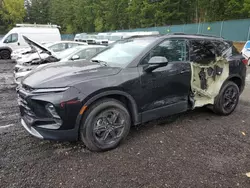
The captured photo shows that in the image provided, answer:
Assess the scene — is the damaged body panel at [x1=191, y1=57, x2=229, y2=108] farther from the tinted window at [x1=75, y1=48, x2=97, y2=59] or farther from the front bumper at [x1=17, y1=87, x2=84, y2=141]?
the tinted window at [x1=75, y1=48, x2=97, y2=59]

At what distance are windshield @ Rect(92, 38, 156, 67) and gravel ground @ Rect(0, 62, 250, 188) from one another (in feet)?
4.29

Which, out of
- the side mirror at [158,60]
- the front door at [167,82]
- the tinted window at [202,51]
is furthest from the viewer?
the tinted window at [202,51]

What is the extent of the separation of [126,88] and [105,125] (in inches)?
24.9

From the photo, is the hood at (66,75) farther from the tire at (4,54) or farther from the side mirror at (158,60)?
the tire at (4,54)

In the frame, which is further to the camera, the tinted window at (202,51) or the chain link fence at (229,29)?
the chain link fence at (229,29)

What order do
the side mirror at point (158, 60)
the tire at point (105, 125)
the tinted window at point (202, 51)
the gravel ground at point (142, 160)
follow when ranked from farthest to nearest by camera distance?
the tinted window at point (202, 51)
the side mirror at point (158, 60)
the tire at point (105, 125)
the gravel ground at point (142, 160)

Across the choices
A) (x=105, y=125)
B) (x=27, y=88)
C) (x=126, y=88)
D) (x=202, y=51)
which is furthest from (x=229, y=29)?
(x=27, y=88)

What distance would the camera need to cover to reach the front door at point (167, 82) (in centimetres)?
319

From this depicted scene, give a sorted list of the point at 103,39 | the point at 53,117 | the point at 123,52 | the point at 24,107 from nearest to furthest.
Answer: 1. the point at 53,117
2. the point at 24,107
3. the point at 123,52
4. the point at 103,39

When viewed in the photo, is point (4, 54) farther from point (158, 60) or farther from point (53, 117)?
point (158, 60)

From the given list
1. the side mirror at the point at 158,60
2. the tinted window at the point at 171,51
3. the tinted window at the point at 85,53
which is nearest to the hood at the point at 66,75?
the side mirror at the point at 158,60

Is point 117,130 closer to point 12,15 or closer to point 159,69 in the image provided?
point 159,69

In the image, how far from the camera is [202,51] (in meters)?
3.94

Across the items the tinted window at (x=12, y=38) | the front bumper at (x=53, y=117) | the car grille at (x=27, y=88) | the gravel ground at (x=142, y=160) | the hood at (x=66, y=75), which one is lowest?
the gravel ground at (x=142, y=160)
